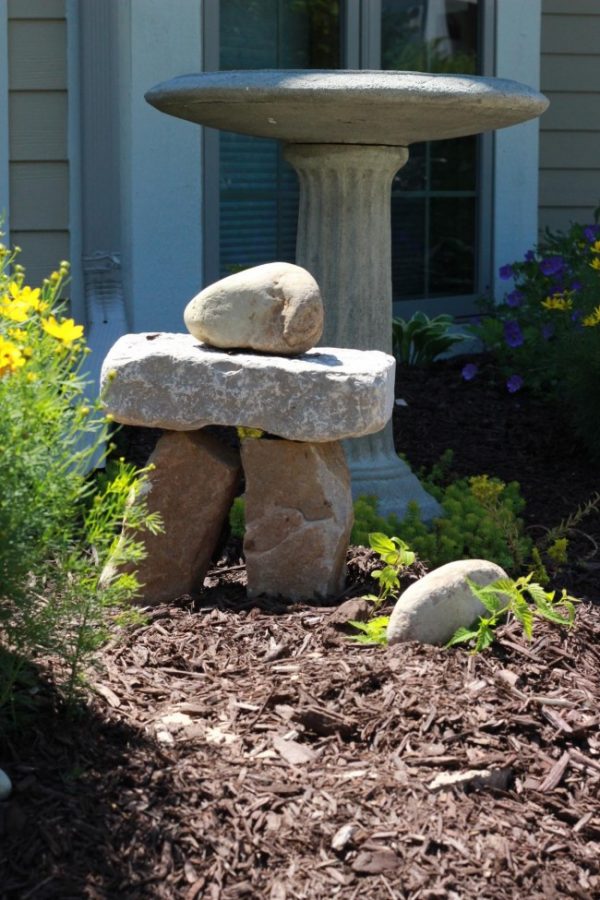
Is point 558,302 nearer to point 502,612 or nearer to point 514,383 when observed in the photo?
point 514,383

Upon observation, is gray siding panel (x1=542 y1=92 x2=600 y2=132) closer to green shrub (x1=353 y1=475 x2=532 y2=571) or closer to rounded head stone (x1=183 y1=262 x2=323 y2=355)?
green shrub (x1=353 y1=475 x2=532 y2=571)

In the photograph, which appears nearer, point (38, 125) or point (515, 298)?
point (38, 125)

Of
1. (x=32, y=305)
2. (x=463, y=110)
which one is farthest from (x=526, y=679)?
(x=463, y=110)

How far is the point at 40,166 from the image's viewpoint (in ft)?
18.8

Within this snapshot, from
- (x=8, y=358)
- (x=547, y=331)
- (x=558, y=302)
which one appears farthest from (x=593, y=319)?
(x=8, y=358)

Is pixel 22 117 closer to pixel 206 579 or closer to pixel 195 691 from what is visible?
pixel 206 579

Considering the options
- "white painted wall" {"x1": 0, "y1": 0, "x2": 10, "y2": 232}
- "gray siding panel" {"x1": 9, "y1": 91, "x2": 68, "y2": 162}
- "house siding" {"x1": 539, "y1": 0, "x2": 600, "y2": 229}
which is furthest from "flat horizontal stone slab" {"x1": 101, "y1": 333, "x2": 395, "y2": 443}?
"house siding" {"x1": 539, "y1": 0, "x2": 600, "y2": 229}

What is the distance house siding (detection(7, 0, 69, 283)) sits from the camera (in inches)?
222

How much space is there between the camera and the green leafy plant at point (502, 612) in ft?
10.7

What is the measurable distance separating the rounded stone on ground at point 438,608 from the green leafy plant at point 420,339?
3.37 meters

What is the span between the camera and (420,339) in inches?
263

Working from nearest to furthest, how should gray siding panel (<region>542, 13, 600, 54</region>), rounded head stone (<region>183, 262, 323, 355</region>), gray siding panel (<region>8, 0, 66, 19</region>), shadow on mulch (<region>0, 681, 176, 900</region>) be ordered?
shadow on mulch (<region>0, 681, 176, 900</region>)
rounded head stone (<region>183, 262, 323, 355</region>)
gray siding panel (<region>8, 0, 66, 19</region>)
gray siding panel (<region>542, 13, 600, 54</region>)

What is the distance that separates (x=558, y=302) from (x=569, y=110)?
2820 millimetres

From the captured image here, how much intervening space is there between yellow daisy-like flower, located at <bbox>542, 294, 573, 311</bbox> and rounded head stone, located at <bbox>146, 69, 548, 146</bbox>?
1.43 m
